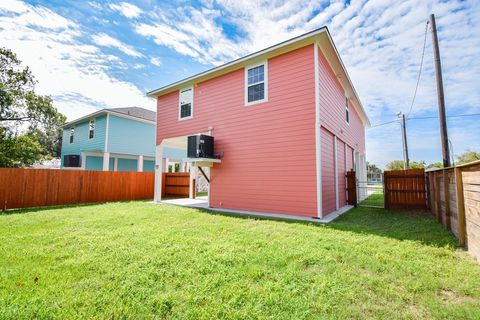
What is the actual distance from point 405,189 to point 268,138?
17.2 ft

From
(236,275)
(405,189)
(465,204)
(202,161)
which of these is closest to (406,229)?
(465,204)

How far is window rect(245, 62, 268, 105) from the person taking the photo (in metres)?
7.18

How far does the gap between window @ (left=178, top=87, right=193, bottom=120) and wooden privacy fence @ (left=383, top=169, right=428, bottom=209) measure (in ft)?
26.0

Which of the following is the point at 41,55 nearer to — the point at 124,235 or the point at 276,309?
the point at 124,235

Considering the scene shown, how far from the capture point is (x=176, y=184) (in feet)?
43.4

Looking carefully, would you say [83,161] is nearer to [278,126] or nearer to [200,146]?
[200,146]

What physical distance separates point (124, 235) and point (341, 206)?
7.36 meters

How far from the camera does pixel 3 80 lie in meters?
13.1

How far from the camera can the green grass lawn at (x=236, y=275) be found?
1.93 m

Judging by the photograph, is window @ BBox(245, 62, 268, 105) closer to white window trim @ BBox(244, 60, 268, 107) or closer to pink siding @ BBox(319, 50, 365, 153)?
white window trim @ BBox(244, 60, 268, 107)

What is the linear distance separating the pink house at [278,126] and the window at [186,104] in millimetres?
60

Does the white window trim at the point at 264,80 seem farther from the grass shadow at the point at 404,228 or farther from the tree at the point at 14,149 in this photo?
the tree at the point at 14,149

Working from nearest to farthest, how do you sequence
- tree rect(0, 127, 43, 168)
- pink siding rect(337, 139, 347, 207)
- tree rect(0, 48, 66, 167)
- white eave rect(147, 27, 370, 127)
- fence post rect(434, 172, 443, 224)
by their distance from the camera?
fence post rect(434, 172, 443, 224) < white eave rect(147, 27, 370, 127) < pink siding rect(337, 139, 347, 207) < tree rect(0, 48, 66, 167) < tree rect(0, 127, 43, 168)

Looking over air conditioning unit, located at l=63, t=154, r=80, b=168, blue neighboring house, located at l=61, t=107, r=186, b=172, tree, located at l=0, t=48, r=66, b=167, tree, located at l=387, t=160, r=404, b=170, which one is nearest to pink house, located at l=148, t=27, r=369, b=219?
blue neighboring house, located at l=61, t=107, r=186, b=172
